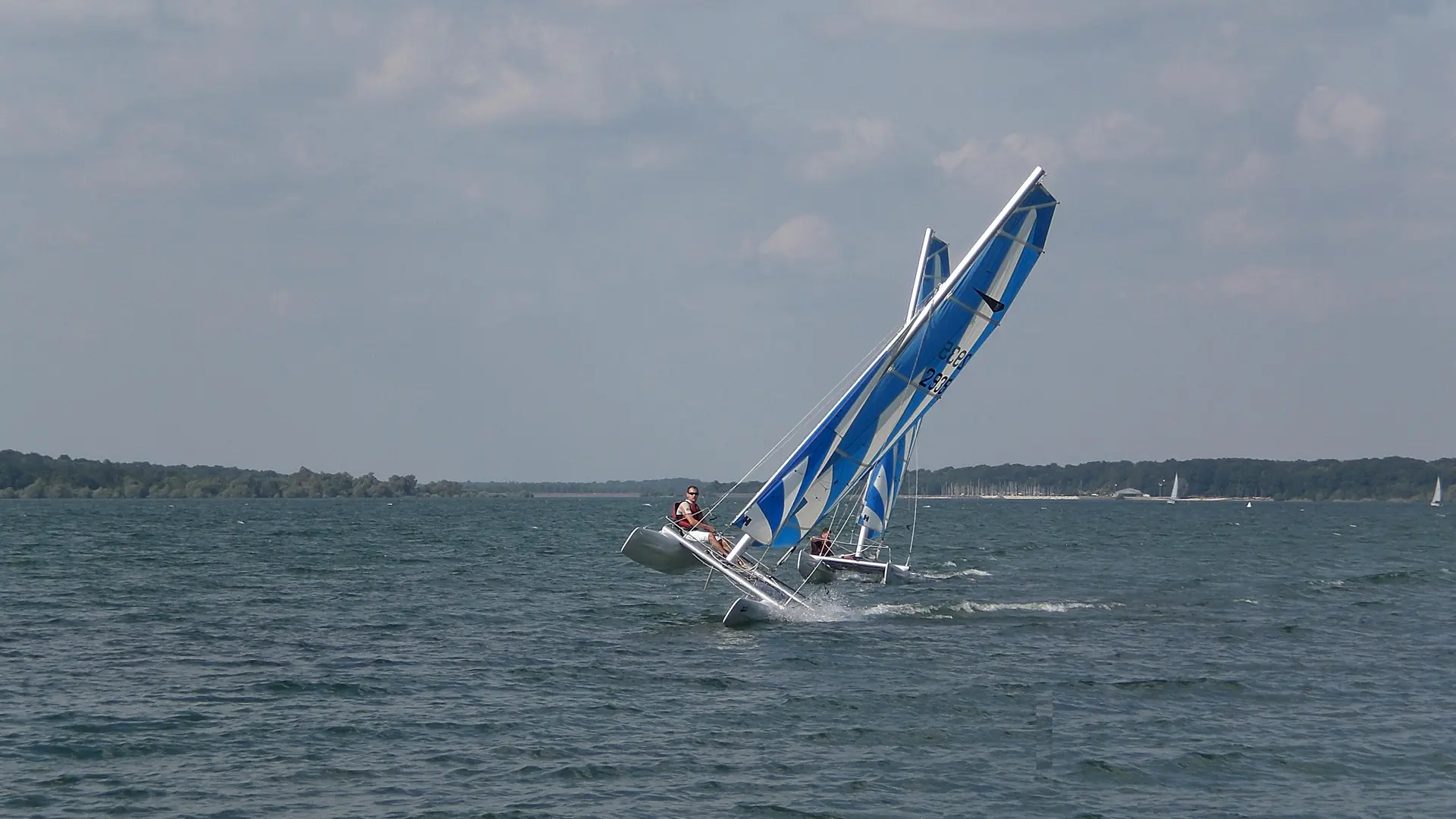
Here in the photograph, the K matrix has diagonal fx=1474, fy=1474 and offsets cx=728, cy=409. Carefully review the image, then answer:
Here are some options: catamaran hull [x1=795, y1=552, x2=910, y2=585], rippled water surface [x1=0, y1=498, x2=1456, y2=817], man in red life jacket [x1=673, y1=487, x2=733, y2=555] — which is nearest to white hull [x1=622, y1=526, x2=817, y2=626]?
man in red life jacket [x1=673, y1=487, x2=733, y2=555]

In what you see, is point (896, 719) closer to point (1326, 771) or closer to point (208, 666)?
point (1326, 771)

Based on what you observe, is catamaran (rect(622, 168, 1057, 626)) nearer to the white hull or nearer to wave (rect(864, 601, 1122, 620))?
the white hull

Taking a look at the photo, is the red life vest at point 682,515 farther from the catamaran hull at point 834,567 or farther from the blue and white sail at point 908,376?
the catamaran hull at point 834,567

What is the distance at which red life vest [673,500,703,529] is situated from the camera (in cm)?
3181

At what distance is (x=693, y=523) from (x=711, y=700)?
9.14 meters

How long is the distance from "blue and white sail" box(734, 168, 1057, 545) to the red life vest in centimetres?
121

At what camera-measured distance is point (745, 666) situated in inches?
1031

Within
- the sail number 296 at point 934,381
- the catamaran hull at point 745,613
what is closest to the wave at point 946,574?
the catamaran hull at point 745,613

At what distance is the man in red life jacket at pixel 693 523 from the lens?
31500 mm

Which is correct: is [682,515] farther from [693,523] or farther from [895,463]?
[895,463]

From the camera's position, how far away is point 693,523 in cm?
3173

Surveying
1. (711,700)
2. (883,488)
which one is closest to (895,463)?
(883,488)

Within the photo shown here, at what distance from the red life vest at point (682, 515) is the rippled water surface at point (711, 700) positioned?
2335 mm

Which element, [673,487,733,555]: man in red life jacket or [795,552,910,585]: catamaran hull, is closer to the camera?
[673,487,733,555]: man in red life jacket
